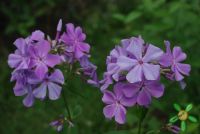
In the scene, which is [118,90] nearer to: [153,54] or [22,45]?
[153,54]

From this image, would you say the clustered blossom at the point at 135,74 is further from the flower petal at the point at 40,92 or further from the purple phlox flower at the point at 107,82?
the flower petal at the point at 40,92

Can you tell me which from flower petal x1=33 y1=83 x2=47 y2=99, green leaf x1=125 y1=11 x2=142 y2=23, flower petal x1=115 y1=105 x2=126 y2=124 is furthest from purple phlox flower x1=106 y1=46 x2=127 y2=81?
green leaf x1=125 y1=11 x2=142 y2=23

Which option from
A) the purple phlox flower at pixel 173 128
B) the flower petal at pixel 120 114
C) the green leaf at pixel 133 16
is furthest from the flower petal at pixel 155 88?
the green leaf at pixel 133 16

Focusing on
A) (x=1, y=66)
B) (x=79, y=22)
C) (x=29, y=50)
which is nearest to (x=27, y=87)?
(x=29, y=50)

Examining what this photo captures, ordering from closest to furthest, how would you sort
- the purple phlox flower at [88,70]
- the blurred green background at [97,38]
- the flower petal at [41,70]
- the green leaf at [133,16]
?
the flower petal at [41,70]
the purple phlox flower at [88,70]
the blurred green background at [97,38]
the green leaf at [133,16]

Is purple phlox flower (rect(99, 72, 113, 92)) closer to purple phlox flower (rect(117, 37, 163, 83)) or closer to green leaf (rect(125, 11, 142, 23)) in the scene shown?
purple phlox flower (rect(117, 37, 163, 83))

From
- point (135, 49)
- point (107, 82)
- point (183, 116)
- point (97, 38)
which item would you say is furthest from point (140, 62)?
point (97, 38)
